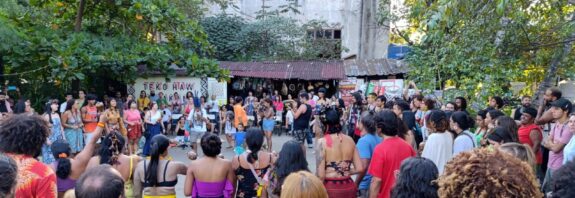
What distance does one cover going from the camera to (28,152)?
139 inches

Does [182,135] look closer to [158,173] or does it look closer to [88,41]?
[88,41]

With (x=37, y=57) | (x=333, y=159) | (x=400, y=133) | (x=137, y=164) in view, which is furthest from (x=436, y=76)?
(x=37, y=57)

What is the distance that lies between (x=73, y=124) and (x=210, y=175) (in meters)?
6.63

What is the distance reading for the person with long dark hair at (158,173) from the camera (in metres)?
4.82

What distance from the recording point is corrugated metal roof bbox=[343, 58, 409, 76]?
19391 millimetres

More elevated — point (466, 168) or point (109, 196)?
point (466, 168)

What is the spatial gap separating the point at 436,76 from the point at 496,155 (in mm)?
9676

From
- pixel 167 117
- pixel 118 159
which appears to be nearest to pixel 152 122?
pixel 167 117

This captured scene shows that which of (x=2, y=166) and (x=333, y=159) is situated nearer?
(x=2, y=166)

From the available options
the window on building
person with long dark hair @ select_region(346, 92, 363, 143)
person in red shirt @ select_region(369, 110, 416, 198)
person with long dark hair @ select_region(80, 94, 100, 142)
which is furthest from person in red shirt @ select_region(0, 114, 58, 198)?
the window on building

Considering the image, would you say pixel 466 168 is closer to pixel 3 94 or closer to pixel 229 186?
pixel 229 186

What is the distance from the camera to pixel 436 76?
1178 cm

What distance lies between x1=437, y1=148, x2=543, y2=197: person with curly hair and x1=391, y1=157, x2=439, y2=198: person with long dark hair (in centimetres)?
62

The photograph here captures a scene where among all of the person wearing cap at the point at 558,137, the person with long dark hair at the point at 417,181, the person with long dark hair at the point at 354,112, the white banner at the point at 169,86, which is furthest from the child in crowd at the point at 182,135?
the person with long dark hair at the point at 417,181
